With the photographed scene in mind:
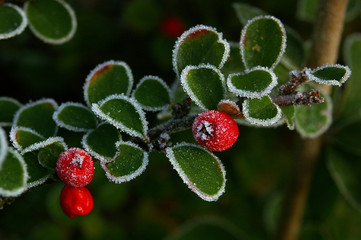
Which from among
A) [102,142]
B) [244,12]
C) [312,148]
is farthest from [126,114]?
[312,148]

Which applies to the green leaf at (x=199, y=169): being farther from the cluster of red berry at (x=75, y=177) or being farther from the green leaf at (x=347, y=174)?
the green leaf at (x=347, y=174)

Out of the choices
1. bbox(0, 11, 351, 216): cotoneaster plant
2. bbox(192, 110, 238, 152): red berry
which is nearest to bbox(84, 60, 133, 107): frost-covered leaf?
bbox(0, 11, 351, 216): cotoneaster plant

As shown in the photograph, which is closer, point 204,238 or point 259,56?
point 259,56

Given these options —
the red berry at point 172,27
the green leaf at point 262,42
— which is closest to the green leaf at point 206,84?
the green leaf at point 262,42

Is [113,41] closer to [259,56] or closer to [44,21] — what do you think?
[44,21]

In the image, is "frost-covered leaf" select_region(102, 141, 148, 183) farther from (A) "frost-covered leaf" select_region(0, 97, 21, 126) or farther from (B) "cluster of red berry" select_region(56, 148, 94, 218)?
(A) "frost-covered leaf" select_region(0, 97, 21, 126)

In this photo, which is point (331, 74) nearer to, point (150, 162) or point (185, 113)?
point (185, 113)

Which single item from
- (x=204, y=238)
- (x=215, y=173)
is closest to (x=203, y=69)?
(x=215, y=173)
